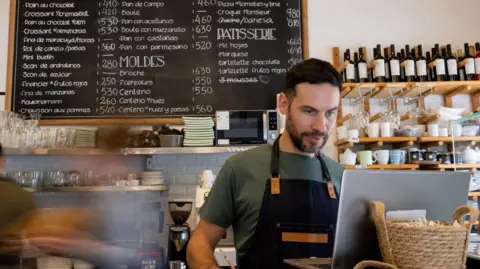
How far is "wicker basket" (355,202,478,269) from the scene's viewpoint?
878 mm

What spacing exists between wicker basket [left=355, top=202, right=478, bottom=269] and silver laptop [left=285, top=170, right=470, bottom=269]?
8 cm

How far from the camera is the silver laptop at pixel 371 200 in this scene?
3.24 feet

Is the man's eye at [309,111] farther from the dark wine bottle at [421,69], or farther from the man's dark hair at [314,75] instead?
the dark wine bottle at [421,69]

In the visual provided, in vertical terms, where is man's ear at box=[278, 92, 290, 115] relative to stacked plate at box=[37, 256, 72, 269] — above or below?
above

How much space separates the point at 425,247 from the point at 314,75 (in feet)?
2.72

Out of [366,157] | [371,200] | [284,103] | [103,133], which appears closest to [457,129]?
[366,157]

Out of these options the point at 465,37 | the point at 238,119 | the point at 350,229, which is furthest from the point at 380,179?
the point at 465,37

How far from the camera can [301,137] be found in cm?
159

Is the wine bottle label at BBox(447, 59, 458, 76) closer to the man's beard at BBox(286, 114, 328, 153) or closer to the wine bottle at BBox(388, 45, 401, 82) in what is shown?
the wine bottle at BBox(388, 45, 401, 82)

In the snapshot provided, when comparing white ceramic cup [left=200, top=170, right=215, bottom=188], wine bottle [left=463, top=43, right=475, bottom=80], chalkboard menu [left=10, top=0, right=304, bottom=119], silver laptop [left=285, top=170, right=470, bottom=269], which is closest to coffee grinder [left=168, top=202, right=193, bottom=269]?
white ceramic cup [left=200, top=170, right=215, bottom=188]

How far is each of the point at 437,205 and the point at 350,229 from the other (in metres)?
0.29

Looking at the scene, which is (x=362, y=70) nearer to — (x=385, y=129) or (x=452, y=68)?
(x=385, y=129)

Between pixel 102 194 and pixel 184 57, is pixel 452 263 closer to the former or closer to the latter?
pixel 102 194

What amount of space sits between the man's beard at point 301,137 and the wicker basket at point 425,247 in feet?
2.16
